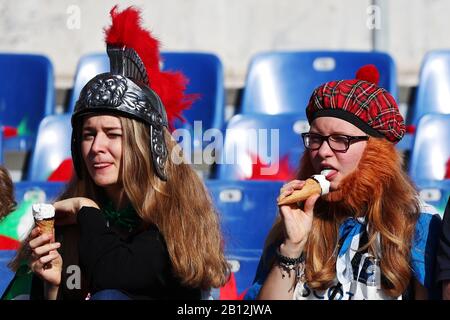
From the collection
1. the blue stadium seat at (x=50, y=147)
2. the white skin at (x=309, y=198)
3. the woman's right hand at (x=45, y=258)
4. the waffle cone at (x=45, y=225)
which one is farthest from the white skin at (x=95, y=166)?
the blue stadium seat at (x=50, y=147)

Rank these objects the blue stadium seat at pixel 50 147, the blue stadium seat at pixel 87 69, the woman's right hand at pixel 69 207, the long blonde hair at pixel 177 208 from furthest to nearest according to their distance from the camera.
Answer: the blue stadium seat at pixel 87 69
the blue stadium seat at pixel 50 147
the woman's right hand at pixel 69 207
the long blonde hair at pixel 177 208

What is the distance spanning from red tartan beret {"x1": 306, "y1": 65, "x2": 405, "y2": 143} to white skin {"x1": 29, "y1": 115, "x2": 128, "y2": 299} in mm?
642

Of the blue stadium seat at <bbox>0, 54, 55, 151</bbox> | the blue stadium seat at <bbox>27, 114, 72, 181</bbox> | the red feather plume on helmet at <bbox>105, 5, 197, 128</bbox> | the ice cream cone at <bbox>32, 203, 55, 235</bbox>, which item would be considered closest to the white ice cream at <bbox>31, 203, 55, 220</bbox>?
the ice cream cone at <bbox>32, 203, 55, 235</bbox>

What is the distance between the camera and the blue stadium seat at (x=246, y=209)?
3.51 meters

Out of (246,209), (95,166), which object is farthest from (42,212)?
(246,209)

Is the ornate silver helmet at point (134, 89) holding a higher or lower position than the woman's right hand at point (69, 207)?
higher

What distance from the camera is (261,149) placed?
414 centimetres

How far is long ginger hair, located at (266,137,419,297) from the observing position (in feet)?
8.23

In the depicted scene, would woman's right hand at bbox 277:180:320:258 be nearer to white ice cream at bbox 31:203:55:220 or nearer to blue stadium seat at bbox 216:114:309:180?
white ice cream at bbox 31:203:55:220

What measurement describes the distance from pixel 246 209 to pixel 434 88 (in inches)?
69.7

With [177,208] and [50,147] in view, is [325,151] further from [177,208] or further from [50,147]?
[50,147]

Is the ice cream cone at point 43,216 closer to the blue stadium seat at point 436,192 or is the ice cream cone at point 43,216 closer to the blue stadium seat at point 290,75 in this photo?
the blue stadium seat at point 436,192

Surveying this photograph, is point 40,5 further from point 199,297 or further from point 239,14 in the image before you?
point 199,297

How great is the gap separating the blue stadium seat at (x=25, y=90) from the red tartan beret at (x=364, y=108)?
2.73 metres
